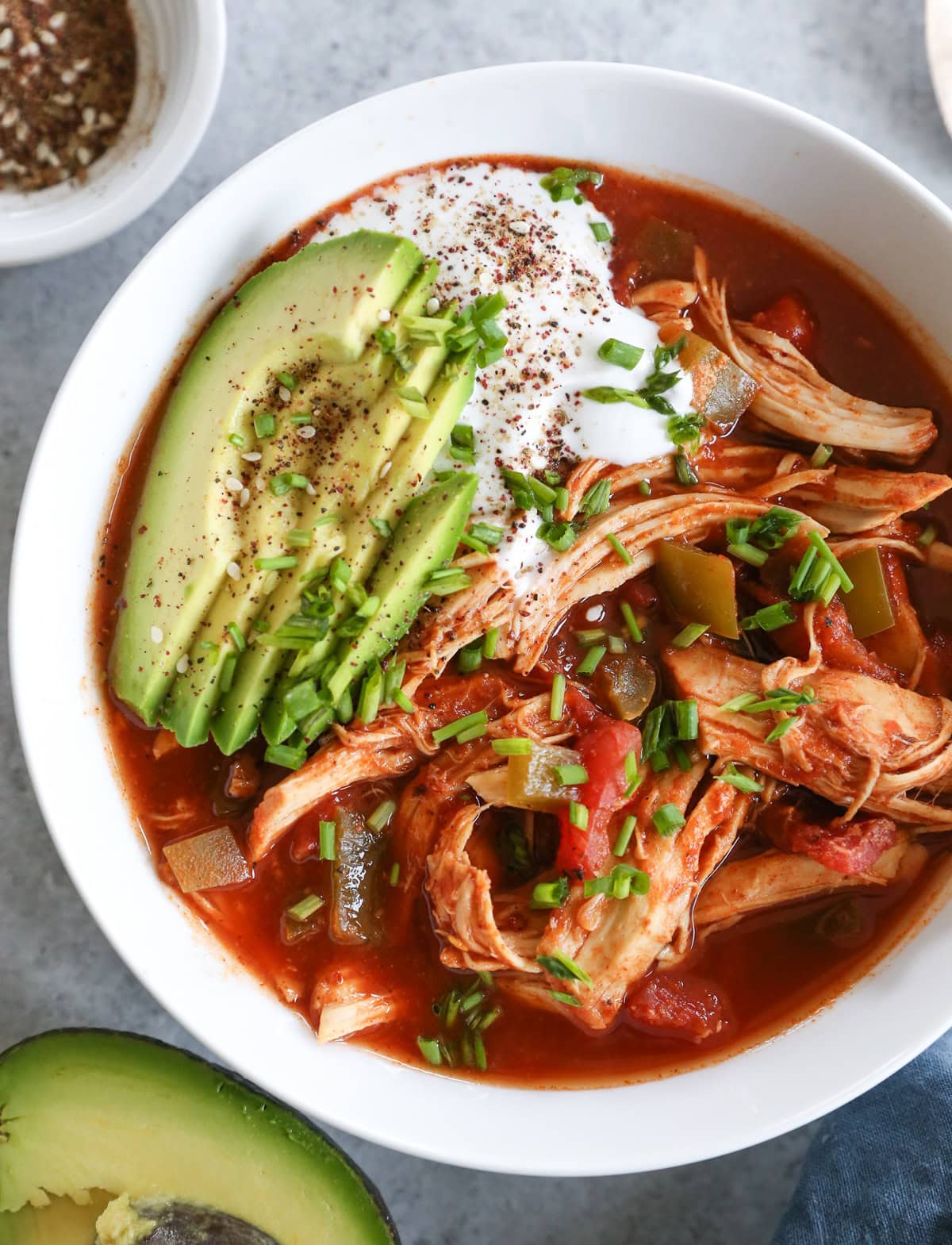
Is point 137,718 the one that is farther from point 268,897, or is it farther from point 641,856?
point 641,856

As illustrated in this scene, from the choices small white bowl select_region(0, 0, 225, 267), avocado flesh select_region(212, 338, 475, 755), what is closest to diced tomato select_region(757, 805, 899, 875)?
avocado flesh select_region(212, 338, 475, 755)

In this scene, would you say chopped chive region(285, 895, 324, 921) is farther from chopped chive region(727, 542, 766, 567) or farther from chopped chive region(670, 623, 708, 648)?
chopped chive region(727, 542, 766, 567)

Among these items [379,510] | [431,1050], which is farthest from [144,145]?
[431,1050]

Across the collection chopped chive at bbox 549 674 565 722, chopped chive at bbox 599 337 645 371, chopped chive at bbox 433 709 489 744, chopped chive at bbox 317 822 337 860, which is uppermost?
chopped chive at bbox 599 337 645 371

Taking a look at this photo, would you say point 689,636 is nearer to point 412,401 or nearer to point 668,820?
point 668,820

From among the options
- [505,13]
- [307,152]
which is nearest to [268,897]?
[307,152]

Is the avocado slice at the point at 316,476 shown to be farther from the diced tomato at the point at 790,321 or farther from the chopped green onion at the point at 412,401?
the diced tomato at the point at 790,321

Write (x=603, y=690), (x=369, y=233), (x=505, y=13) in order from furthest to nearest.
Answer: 1. (x=505, y=13)
2. (x=603, y=690)
3. (x=369, y=233)
